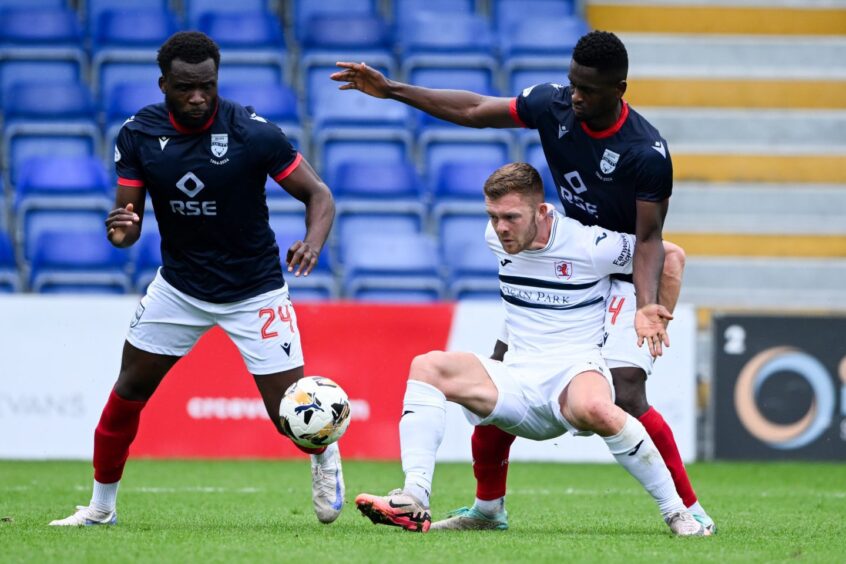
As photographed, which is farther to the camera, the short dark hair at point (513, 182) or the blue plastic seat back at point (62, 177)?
the blue plastic seat back at point (62, 177)

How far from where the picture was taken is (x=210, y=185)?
21.2 feet

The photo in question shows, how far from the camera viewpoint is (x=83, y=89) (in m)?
14.0

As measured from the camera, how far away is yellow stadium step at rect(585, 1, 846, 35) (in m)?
15.6

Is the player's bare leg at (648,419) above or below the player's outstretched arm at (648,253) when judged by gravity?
below

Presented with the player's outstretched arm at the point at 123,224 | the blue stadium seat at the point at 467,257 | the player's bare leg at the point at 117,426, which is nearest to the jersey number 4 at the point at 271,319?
the player's bare leg at the point at 117,426

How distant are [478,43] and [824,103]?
401 centimetres

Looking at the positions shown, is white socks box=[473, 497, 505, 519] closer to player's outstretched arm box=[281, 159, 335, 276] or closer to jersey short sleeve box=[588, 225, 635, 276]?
jersey short sleeve box=[588, 225, 635, 276]

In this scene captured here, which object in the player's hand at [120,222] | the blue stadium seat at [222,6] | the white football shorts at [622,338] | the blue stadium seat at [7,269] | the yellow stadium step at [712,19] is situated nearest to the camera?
the player's hand at [120,222]

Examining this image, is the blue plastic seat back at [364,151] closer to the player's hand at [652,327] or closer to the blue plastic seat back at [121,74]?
the blue plastic seat back at [121,74]

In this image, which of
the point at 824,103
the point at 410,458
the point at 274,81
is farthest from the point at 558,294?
the point at 824,103

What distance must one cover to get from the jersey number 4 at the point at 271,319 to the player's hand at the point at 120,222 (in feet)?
2.66

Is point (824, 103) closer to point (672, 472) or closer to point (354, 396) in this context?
point (354, 396)

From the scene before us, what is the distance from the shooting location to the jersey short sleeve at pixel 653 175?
6.20 meters

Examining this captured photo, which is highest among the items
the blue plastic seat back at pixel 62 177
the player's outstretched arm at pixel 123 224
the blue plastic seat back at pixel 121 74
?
the blue plastic seat back at pixel 121 74
